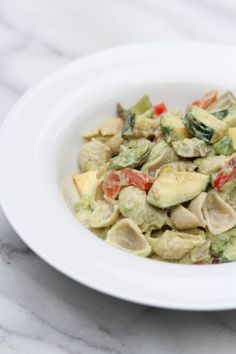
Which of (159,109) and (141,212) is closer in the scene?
(141,212)

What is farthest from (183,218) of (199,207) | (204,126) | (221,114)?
(221,114)

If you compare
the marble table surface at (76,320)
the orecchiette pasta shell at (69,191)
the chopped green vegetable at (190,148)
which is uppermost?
the chopped green vegetable at (190,148)

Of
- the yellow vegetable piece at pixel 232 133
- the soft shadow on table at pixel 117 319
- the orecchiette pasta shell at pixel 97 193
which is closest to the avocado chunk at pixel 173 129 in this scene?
the yellow vegetable piece at pixel 232 133

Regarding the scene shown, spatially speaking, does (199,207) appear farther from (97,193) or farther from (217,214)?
(97,193)

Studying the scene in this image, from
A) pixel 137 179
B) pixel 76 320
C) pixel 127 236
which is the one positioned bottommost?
pixel 76 320

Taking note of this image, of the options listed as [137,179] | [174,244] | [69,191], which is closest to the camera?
[174,244]

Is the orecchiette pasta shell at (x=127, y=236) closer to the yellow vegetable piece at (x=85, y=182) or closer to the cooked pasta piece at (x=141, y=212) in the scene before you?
the cooked pasta piece at (x=141, y=212)

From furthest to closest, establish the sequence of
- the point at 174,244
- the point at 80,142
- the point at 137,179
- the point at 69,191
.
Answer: the point at 80,142 → the point at 69,191 → the point at 137,179 → the point at 174,244
